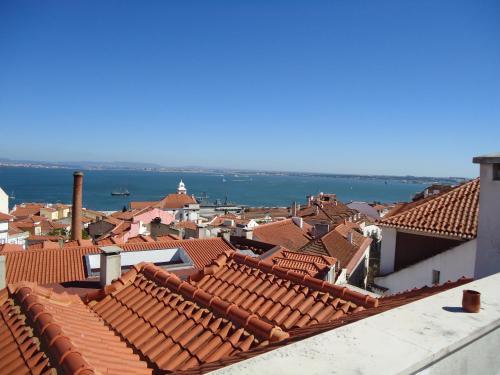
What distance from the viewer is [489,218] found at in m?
4.52

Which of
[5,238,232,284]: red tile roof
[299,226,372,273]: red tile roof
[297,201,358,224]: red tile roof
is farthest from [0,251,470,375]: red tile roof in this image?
[297,201,358,224]: red tile roof

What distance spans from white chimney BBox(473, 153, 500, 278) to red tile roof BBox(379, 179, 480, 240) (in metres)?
4.25

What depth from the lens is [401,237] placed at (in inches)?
387

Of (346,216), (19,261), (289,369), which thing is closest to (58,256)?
(19,261)

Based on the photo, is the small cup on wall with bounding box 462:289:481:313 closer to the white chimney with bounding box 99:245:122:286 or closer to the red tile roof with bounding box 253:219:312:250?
the white chimney with bounding box 99:245:122:286

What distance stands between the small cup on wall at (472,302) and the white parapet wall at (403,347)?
3cm

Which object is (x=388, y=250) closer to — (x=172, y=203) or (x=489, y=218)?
(x=489, y=218)

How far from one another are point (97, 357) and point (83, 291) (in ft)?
27.7

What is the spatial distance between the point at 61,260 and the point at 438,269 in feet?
44.9

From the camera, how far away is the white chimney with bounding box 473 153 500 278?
4.41m

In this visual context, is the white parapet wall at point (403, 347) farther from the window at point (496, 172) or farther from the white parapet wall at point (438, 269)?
the white parapet wall at point (438, 269)

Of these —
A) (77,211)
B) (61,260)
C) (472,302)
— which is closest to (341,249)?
(61,260)

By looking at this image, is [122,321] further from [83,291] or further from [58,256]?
[58,256]

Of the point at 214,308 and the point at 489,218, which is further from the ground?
the point at 489,218
